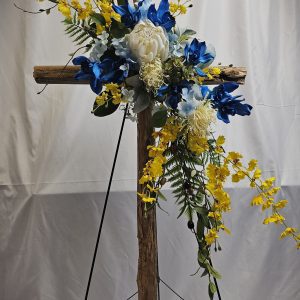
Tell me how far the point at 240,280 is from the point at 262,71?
794 millimetres

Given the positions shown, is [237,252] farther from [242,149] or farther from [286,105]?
[286,105]

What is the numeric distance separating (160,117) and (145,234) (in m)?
0.31

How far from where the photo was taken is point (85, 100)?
55.6 inches

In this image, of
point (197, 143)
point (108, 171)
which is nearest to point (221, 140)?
point (197, 143)

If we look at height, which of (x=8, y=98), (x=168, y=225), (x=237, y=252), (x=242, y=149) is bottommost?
(x=237, y=252)

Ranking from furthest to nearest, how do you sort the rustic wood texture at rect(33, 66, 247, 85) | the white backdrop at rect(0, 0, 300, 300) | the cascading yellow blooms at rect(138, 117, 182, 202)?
the white backdrop at rect(0, 0, 300, 300), the rustic wood texture at rect(33, 66, 247, 85), the cascading yellow blooms at rect(138, 117, 182, 202)

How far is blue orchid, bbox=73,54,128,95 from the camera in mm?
813

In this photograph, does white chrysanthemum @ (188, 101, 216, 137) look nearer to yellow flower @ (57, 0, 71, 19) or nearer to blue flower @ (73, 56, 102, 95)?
blue flower @ (73, 56, 102, 95)

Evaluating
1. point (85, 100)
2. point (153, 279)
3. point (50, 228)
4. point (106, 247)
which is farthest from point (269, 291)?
point (85, 100)

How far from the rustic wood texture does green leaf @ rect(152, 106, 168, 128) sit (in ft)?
0.95

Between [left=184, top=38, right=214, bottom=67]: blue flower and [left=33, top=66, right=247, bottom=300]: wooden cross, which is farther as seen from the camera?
[left=33, top=66, right=247, bottom=300]: wooden cross

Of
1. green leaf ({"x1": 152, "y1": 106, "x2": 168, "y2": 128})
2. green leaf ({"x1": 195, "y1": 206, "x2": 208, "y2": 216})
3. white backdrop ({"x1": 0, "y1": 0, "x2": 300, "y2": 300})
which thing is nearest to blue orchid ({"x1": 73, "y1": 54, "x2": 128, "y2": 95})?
green leaf ({"x1": 152, "y1": 106, "x2": 168, "y2": 128})

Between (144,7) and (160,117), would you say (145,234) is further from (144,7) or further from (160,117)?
(144,7)

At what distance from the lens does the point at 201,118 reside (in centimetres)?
82
